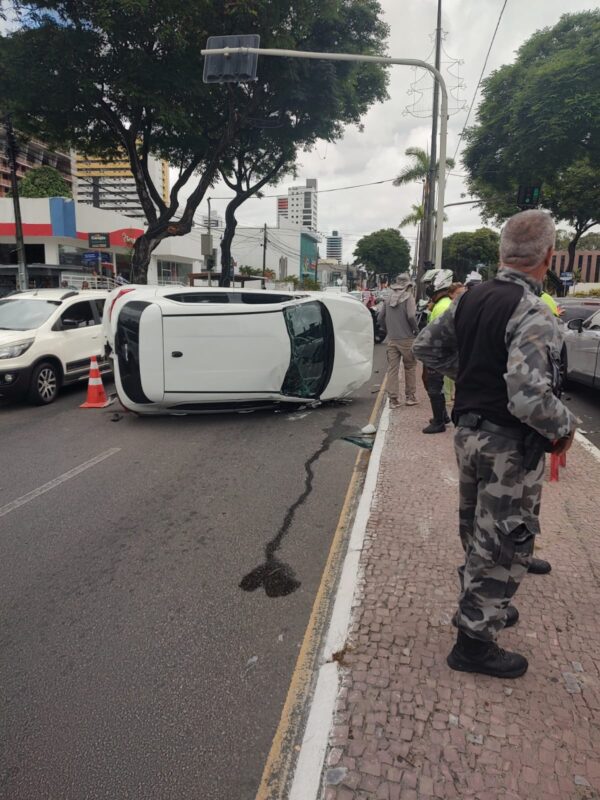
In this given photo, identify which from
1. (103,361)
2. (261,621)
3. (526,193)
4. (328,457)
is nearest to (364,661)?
(261,621)

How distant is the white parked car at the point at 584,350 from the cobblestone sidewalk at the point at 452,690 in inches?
202

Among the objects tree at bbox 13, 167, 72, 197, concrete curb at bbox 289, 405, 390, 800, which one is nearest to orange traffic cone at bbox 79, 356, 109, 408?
concrete curb at bbox 289, 405, 390, 800

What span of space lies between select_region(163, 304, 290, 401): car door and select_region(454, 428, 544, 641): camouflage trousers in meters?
5.11

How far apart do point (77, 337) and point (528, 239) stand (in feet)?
27.7

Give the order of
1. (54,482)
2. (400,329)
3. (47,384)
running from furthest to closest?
(47,384), (400,329), (54,482)

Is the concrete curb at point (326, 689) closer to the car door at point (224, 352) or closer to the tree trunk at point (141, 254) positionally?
the car door at point (224, 352)

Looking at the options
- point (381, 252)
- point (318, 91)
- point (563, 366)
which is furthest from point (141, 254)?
point (381, 252)

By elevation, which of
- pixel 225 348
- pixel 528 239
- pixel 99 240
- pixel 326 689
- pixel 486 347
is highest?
pixel 99 240

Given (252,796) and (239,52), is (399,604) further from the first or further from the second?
(239,52)

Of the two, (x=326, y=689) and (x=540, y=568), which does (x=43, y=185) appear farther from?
(x=326, y=689)

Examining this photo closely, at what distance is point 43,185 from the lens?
53.6m

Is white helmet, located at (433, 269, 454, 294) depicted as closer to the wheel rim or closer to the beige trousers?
the beige trousers

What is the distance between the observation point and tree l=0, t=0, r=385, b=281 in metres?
14.0

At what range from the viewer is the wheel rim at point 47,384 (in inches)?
330
